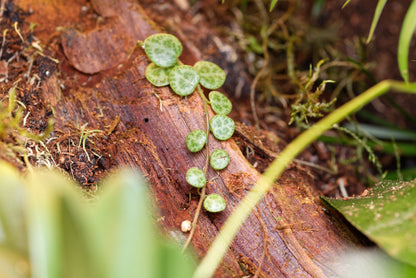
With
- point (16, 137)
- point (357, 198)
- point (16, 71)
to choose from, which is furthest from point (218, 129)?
point (16, 71)

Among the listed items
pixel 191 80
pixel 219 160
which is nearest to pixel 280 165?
pixel 219 160

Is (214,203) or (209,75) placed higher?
(209,75)

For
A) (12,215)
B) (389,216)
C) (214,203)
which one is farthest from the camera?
(214,203)

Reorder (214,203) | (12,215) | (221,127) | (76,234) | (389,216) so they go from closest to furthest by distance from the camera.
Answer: (76,234) < (12,215) < (389,216) < (214,203) < (221,127)

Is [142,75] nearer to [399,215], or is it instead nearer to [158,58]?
[158,58]

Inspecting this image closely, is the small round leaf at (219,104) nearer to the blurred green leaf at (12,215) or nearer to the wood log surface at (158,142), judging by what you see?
the wood log surface at (158,142)

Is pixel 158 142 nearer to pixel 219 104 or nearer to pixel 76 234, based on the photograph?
pixel 219 104

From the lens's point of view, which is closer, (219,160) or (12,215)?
(12,215)
